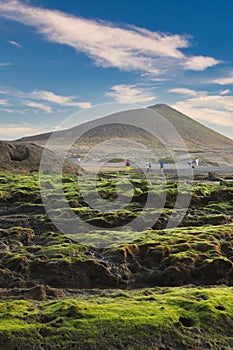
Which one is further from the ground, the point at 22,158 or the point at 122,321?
the point at 22,158

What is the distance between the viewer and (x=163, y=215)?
80.3 ft

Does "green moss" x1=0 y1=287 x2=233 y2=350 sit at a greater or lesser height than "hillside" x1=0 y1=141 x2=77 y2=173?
lesser

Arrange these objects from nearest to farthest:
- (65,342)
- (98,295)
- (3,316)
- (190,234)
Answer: (65,342), (3,316), (98,295), (190,234)

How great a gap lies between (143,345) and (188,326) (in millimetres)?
1534

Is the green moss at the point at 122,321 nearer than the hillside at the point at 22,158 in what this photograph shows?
Yes

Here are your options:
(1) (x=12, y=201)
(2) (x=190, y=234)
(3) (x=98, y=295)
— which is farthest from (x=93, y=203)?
(3) (x=98, y=295)

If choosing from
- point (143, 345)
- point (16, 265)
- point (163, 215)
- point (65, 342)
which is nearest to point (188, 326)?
point (143, 345)

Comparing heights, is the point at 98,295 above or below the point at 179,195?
below

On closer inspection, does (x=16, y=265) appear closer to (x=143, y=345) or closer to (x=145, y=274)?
(x=145, y=274)

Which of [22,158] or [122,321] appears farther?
[22,158]

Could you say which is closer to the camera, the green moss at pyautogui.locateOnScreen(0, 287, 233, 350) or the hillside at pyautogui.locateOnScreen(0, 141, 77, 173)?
the green moss at pyautogui.locateOnScreen(0, 287, 233, 350)

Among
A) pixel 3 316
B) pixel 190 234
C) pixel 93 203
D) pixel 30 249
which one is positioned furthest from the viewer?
pixel 93 203

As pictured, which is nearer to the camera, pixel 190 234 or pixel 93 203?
pixel 190 234

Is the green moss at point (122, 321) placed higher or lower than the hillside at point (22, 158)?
lower
